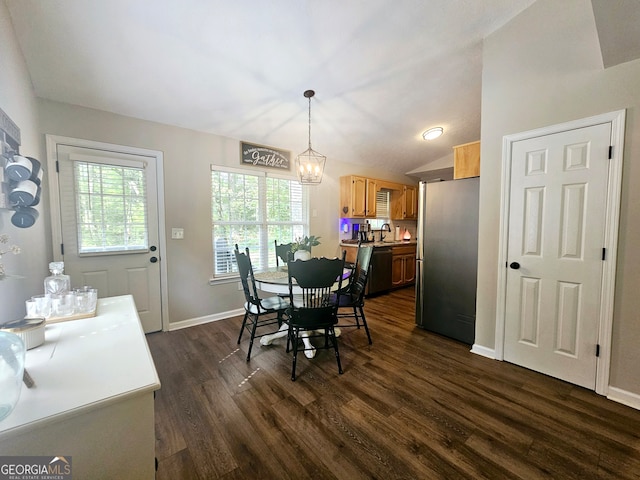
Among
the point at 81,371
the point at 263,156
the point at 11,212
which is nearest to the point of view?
the point at 81,371

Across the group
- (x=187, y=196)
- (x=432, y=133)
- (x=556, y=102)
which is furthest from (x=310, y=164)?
(x=432, y=133)

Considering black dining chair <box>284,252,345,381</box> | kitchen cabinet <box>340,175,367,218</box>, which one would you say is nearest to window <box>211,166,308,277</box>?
kitchen cabinet <box>340,175,367,218</box>

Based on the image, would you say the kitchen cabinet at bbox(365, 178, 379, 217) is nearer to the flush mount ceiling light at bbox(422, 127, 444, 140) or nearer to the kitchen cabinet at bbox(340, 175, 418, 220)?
the kitchen cabinet at bbox(340, 175, 418, 220)

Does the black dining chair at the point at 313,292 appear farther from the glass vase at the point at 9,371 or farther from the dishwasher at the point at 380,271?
the dishwasher at the point at 380,271

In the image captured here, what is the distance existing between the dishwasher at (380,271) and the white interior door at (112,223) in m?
3.14

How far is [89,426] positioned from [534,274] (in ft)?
9.63

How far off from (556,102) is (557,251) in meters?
1.18

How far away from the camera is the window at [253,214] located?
11.7 feet

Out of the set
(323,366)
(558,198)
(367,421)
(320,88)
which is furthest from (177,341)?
(558,198)

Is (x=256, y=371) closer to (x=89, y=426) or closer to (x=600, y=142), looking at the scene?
(x=89, y=426)

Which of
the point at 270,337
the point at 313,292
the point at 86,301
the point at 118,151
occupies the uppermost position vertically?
the point at 118,151

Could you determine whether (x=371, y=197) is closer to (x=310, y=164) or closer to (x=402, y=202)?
(x=402, y=202)

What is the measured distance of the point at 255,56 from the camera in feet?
7.77

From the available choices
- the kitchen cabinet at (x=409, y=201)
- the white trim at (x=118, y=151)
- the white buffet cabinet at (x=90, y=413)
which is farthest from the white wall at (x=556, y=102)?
the white trim at (x=118, y=151)
